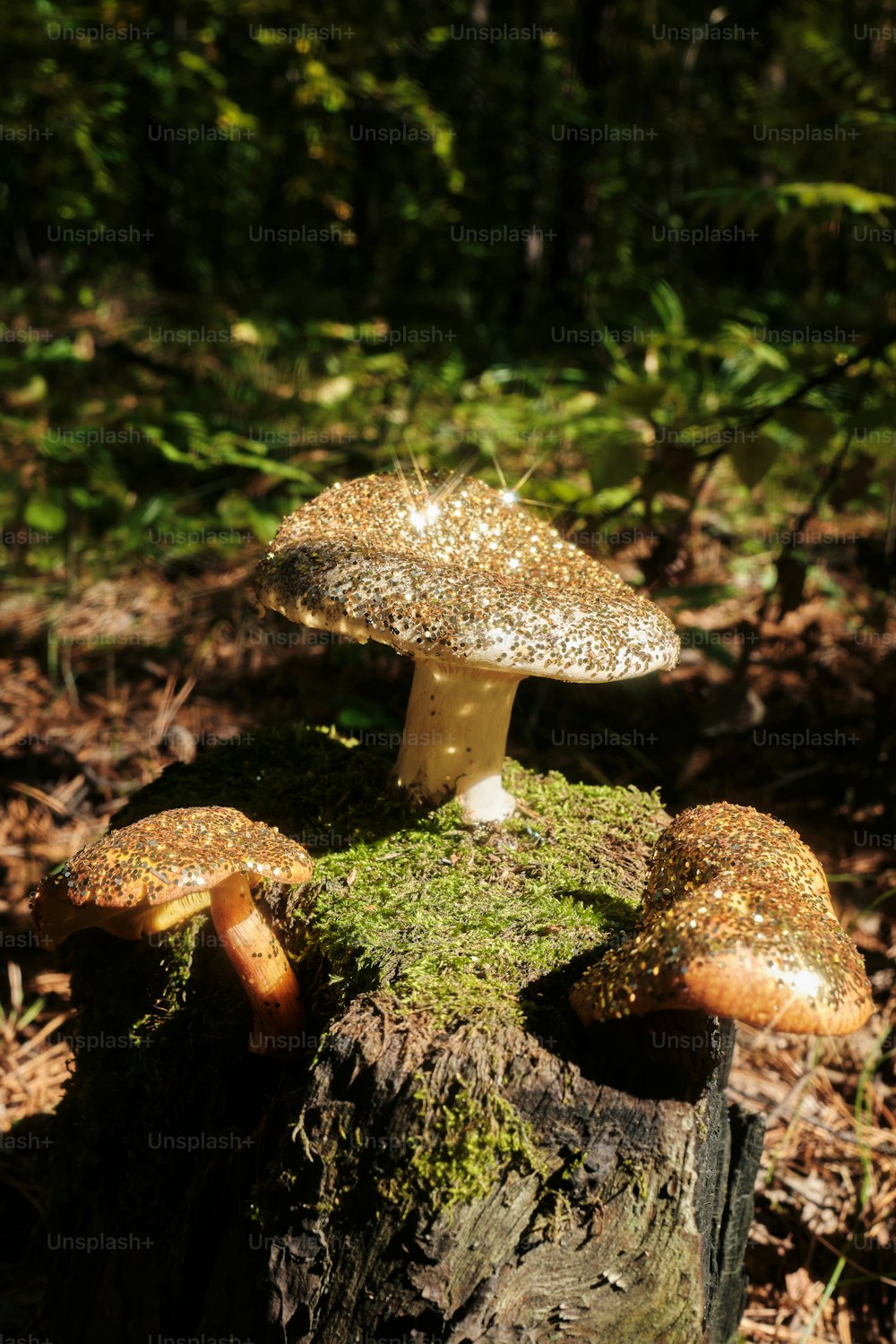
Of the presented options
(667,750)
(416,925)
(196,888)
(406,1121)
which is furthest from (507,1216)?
(667,750)

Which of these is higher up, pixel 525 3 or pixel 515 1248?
pixel 525 3

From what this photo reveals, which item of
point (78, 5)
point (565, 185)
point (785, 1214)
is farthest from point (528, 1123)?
point (565, 185)

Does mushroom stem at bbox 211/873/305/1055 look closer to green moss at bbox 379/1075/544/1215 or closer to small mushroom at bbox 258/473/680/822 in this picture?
green moss at bbox 379/1075/544/1215

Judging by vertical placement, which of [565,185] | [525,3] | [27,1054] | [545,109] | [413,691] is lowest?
[27,1054]

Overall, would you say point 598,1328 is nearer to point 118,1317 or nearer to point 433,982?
point 433,982

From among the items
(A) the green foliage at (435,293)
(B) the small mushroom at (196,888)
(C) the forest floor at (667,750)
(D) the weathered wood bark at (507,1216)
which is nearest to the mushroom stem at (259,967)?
(B) the small mushroom at (196,888)

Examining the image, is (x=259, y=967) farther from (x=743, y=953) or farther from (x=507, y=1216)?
(x=743, y=953)
